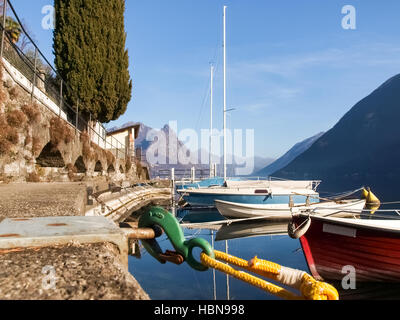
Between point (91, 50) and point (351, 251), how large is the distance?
20.7 metres

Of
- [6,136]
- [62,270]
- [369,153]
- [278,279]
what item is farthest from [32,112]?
[369,153]

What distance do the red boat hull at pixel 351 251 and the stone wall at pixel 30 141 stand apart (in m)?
8.18

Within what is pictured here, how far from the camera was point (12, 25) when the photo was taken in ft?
73.5

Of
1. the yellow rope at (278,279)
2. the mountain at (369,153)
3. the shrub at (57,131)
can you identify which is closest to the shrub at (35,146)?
the shrub at (57,131)

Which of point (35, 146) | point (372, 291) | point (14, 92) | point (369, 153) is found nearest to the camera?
point (372, 291)

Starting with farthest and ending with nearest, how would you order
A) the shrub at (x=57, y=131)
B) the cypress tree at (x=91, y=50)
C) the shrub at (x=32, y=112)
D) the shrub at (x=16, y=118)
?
the cypress tree at (x=91, y=50) < the shrub at (x=57, y=131) < the shrub at (x=32, y=112) < the shrub at (x=16, y=118)

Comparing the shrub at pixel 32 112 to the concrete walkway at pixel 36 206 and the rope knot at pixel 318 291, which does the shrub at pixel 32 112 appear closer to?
the concrete walkway at pixel 36 206

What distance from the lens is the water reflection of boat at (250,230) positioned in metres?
16.0

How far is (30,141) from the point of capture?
9.44 metres

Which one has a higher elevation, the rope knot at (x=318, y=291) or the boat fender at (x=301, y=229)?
the rope knot at (x=318, y=291)

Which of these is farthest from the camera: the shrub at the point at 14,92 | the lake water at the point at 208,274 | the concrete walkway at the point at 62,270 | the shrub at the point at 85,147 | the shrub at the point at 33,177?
the shrub at the point at 85,147

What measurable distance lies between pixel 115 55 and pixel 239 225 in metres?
15.4

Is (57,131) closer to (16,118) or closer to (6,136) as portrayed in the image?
(16,118)

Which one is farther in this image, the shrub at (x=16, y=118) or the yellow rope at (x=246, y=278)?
the shrub at (x=16, y=118)
